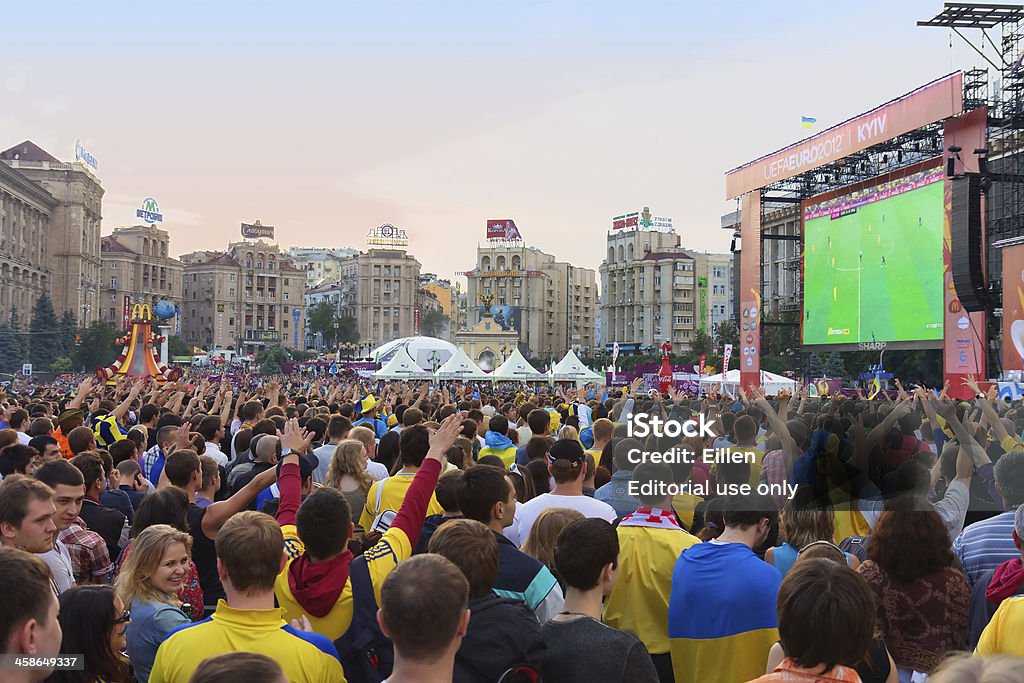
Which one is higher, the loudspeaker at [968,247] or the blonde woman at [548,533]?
the loudspeaker at [968,247]

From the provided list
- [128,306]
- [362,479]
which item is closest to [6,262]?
[128,306]

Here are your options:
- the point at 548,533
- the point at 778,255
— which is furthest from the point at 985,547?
the point at 778,255

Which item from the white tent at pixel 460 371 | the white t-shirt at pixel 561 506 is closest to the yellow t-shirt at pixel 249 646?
the white t-shirt at pixel 561 506

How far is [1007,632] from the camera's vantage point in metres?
3.37

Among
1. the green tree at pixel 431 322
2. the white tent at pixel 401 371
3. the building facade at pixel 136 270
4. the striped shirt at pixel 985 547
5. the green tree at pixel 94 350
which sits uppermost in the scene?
the building facade at pixel 136 270

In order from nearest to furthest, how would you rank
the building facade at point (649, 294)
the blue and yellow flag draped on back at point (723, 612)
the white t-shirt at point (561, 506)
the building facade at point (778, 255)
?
the blue and yellow flag draped on back at point (723, 612)
the white t-shirt at point (561, 506)
the building facade at point (778, 255)
the building facade at point (649, 294)

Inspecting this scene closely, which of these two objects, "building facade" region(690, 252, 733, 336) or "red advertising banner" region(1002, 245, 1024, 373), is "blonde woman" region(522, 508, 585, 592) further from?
"building facade" region(690, 252, 733, 336)

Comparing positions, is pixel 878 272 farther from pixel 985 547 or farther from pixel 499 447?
pixel 985 547

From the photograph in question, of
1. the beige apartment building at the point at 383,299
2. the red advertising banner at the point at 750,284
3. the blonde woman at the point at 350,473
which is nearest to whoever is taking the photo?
the blonde woman at the point at 350,473

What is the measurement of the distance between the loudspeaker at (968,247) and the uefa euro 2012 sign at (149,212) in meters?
124

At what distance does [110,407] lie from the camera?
13.8 metres

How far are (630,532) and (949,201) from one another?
2591cm

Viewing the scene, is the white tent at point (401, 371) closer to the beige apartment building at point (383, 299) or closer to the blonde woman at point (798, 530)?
the blonde woman at point (798, 530)

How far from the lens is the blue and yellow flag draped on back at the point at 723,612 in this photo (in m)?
4.04
